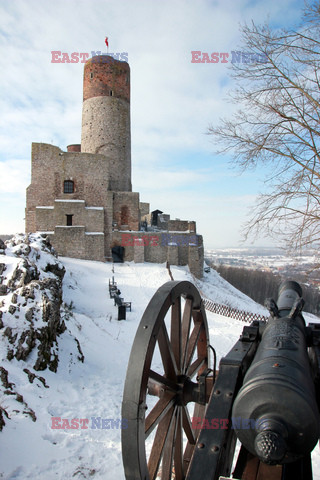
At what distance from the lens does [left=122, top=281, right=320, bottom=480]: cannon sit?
1.80m

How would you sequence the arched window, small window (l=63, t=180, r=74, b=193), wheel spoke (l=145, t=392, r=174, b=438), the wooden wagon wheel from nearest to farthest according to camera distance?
the wooden wagon wheel
wheel spoke (l=145, t=392, r=174, b=438)
small window (l=63, t=180, r=74, b=193)
the arched window

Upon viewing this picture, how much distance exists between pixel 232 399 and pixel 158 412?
729 mm

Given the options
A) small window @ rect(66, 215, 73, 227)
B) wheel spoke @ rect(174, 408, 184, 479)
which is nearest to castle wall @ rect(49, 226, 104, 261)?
small window @ rect(66, 215, 73, 227)

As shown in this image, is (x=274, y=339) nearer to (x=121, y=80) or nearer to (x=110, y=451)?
(x=110, y=451)

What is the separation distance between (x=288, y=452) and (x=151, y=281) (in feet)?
54.1

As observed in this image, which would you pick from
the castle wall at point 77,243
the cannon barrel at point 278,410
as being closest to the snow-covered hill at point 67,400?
the cannon barrel at point 278,410

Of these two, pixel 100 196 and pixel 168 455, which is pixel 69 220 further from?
pixel 168 455

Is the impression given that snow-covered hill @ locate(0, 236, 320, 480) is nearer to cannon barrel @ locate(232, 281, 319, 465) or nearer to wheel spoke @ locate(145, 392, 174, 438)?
wheel spoke @ locate(145, 392, 174, 438)

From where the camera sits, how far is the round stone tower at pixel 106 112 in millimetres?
26391

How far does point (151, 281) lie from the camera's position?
18.3 m

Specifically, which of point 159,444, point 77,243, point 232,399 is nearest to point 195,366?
point 159,444

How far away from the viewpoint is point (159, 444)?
2885 mm

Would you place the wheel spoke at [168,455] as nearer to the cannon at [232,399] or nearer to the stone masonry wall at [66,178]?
the cannon at [232,399]

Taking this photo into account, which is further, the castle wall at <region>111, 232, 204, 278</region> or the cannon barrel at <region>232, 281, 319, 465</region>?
the castle wall at <region>111, 232, 204, 278</region>
